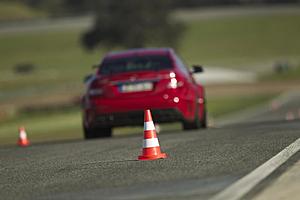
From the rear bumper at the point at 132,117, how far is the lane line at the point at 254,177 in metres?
5.30

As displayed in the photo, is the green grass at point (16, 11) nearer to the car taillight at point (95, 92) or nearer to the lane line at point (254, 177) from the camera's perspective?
the car taillight at point (95, 92)

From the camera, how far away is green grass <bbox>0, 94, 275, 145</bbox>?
38334 millimetres

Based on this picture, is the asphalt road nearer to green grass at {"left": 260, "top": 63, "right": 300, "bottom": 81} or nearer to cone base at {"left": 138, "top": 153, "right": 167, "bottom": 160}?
cone base at {"left": 138, "top": 153, "right": 167, "bottom": 160}

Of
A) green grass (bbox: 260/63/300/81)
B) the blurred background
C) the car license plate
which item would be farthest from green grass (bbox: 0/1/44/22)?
the car license plate

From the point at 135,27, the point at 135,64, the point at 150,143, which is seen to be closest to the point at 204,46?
the point at 135,27

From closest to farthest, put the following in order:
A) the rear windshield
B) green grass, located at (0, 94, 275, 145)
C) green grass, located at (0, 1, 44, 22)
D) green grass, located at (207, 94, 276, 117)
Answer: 1. the rear windshield
2. green grass, located at (0, 94, 275, 145)
3. green grass, located at (207, 94, 276, 117)
4. green grass, located at (0, 1, 44, 22)

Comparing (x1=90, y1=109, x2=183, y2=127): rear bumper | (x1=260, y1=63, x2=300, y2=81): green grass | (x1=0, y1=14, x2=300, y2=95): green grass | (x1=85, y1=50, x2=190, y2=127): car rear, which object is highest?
(x1=0, y1=14, x2=300, y2=95): green grass

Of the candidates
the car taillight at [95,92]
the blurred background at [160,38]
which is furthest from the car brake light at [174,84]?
the blurred background at [160,38]

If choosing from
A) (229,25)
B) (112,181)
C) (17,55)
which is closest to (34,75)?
(17,55)

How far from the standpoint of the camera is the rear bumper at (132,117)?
16562mm

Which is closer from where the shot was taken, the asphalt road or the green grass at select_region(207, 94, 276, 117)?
the asphalt road

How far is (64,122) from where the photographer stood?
47.3 metres

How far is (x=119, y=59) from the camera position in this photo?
1739 centimetres

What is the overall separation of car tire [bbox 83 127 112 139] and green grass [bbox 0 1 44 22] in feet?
417
